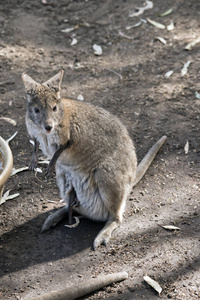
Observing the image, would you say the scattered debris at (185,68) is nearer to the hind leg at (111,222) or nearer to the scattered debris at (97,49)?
the scattered debris at (97,49)

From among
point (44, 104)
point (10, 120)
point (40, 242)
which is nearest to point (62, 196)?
point (40, 242)

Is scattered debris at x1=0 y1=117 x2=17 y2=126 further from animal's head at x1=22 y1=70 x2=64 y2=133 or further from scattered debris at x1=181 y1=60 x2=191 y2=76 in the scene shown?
scattered debris at x1=181 y1=60 x2=191 y2=76

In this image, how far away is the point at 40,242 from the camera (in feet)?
13.1

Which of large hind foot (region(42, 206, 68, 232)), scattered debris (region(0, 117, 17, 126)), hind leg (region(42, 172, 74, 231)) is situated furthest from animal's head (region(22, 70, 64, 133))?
scattered debris (region(0, 117, 17, 126))

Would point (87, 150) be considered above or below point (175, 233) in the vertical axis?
above

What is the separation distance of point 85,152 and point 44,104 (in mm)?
560

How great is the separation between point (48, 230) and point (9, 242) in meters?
0.36

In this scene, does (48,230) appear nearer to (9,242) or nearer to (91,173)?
(9,242)

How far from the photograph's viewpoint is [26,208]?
439cm

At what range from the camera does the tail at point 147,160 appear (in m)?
4.59

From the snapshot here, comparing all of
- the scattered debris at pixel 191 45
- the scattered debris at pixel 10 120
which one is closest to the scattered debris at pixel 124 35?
the scattered debris at pixel 191 45

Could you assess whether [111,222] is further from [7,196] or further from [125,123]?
[125,123]

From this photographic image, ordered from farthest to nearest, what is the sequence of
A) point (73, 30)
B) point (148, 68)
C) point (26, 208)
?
1. point (73, 30)
2. point (148, 68)
3. point (26, 208)

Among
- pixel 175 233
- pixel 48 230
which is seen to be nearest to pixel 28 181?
pixel 48 230
